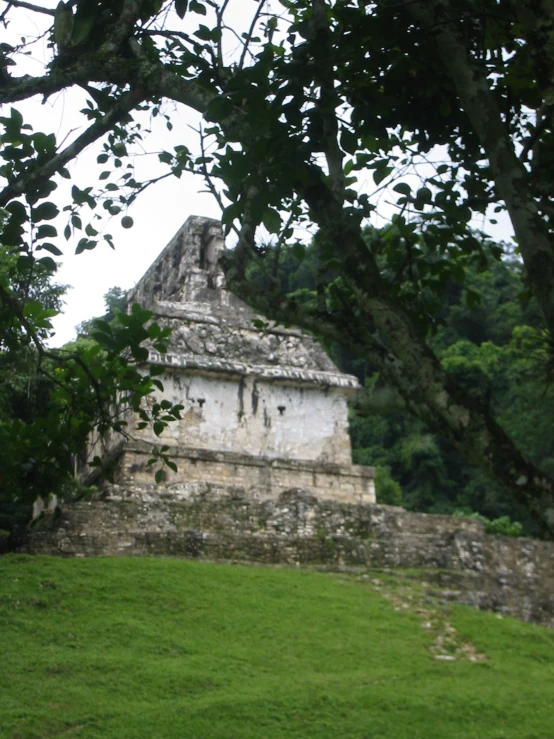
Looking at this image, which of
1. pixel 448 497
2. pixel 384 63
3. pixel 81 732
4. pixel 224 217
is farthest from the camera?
pixel 448 497

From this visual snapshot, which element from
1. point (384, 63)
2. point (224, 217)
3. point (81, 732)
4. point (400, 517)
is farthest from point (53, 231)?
point (400, 517)

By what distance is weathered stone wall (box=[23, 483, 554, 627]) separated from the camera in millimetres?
14281

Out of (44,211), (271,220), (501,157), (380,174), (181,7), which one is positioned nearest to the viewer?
(501,157)

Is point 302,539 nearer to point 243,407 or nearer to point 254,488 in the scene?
point 254,488

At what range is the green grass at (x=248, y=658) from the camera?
9047 millimetres

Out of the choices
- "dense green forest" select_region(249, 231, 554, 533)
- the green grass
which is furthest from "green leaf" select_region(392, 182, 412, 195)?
"dense green forest" select_region(249, 231, 554, 533)

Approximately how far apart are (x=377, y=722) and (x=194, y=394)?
30.7 ft

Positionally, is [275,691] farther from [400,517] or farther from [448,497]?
[448,497]

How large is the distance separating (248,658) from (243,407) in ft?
25.5

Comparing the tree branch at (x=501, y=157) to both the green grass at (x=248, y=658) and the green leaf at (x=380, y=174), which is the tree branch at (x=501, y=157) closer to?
the green leaf at (x=380, y=174)

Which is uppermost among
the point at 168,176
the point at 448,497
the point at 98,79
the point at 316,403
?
the point at 98,79

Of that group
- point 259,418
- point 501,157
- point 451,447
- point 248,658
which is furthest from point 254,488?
point 451,447

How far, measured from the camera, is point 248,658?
10.8 m

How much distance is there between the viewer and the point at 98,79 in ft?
20.1
